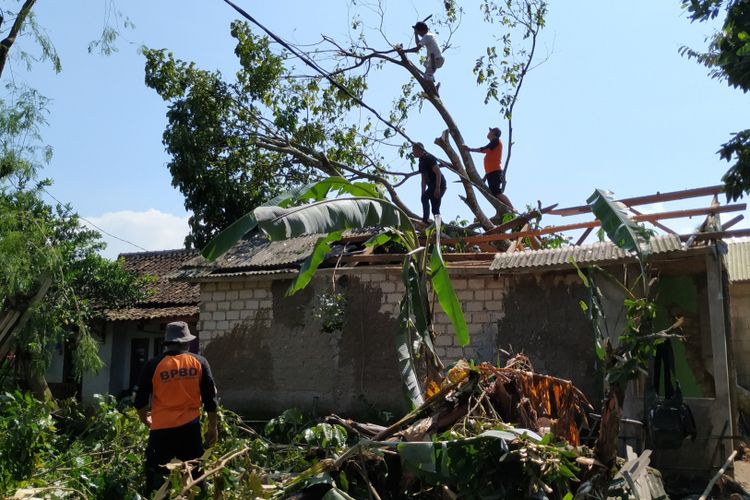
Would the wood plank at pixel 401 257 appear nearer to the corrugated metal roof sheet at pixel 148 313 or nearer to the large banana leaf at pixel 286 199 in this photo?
the large banana leaf at pixel 286 199

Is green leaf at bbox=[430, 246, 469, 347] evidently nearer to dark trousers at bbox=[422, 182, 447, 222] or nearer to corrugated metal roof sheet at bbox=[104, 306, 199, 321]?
dark trousers at bbox=[422, 182, 447, 222]

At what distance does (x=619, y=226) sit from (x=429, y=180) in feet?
18.3

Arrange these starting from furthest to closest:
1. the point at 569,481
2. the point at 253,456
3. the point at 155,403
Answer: the point at 253,456 → the point at 155,403 → the point at 569,481

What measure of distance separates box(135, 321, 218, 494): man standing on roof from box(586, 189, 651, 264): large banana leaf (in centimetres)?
351

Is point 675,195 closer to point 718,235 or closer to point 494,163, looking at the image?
point 718,235

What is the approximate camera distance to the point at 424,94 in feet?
55.9

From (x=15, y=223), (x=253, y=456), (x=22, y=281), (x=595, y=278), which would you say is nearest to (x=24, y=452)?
(x=253, y=456)

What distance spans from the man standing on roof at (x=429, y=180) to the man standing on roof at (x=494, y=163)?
1.69 m

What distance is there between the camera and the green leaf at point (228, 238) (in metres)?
5.92

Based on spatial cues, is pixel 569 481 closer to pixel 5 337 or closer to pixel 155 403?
pixel 155 403

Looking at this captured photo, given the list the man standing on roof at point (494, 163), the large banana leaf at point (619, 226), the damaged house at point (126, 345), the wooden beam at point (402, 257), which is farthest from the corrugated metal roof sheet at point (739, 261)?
the damaged house at point (126, 345)

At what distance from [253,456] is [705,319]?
6.37m

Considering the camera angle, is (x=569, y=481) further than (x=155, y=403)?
No

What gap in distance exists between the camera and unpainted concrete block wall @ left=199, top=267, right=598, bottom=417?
9.47 m
